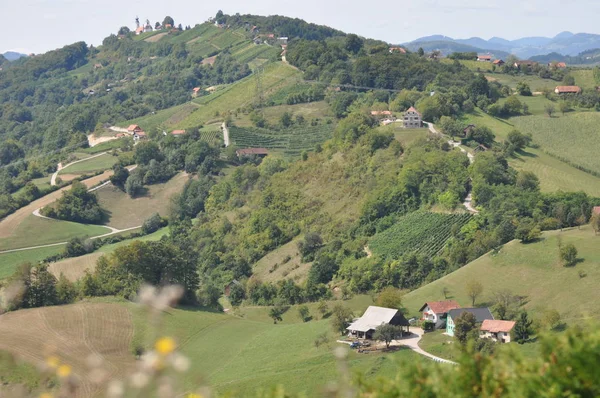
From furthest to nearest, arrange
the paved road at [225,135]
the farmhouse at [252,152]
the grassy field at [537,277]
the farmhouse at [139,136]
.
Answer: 1. the farmhouse at [139,136]
2. the paved road at [225,135]
3. the farmhouse at [252,152]
4. the grassy field at [537,277]

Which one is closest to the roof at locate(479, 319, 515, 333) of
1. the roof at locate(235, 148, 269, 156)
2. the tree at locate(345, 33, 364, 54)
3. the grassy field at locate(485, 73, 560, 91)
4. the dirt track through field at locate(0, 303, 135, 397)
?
the dirt track through field at locate(0, 303, 135, 397)

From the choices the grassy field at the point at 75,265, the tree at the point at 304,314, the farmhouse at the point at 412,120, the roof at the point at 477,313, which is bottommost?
the grassy field at the point at 75,265

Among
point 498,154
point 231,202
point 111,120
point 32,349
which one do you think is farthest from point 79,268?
point 111,120

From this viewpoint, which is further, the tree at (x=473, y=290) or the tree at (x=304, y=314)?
the tree at (x=304, y=314)

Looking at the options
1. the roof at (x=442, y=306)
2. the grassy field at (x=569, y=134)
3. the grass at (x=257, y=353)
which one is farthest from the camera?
the grassy field at (x=569, y=134)

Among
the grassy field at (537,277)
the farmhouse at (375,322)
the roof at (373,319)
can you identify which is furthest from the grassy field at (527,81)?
the farmhouse at (375,322)

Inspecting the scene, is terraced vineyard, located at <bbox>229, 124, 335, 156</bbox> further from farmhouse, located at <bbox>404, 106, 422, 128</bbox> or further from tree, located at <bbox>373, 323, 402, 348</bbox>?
tree, located at <bbox>373, 323, 402, 348</bbox>

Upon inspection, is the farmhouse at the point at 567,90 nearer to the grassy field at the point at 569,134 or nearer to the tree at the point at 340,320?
the grassy field at the point at 569,134
